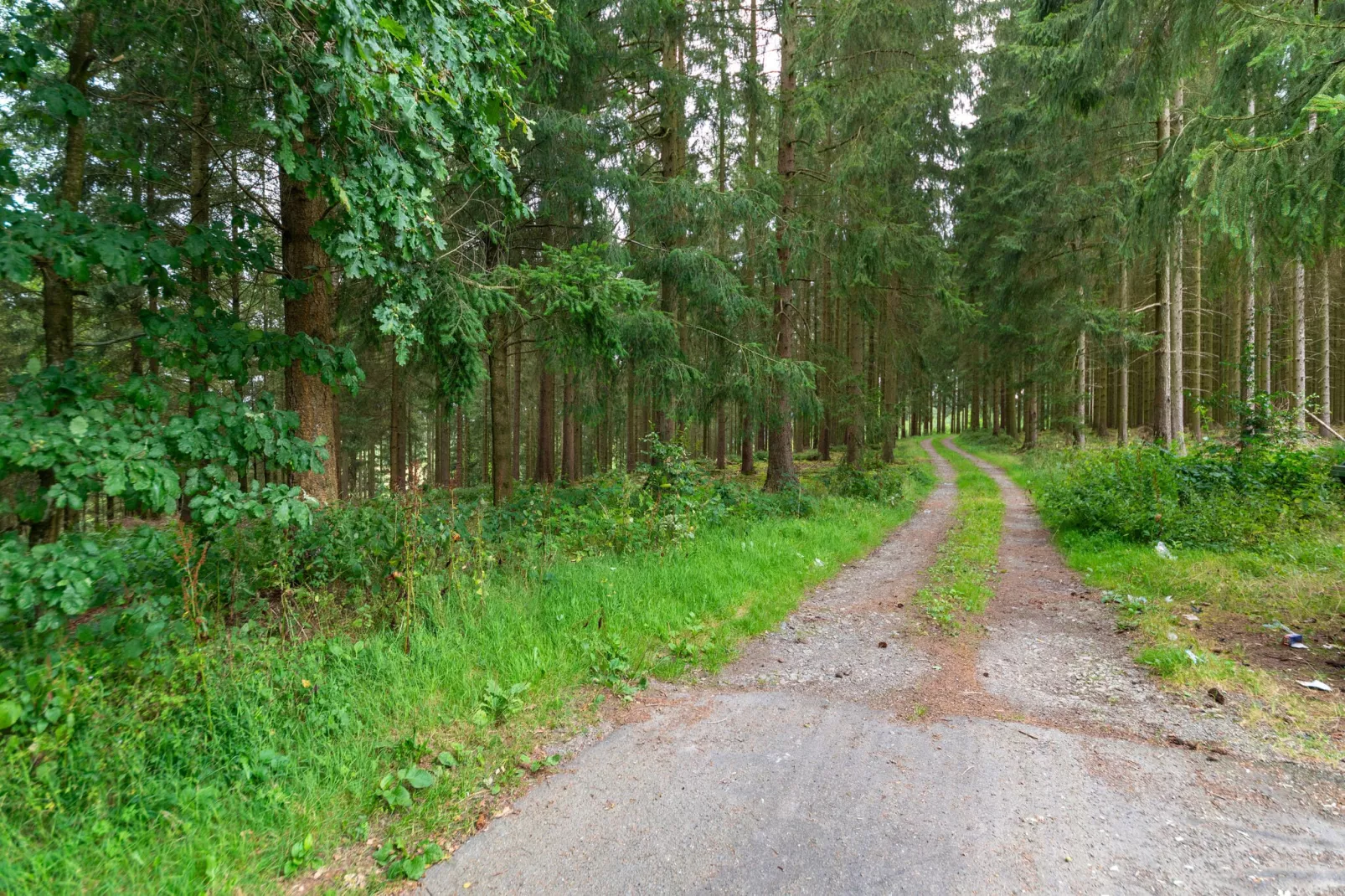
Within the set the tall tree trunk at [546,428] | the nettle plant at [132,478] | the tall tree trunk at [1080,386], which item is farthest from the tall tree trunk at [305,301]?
the tall tree trunk at [1080,386]

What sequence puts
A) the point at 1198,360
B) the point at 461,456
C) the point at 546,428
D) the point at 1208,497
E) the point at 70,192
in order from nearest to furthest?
1. the point at 70,192
2. the point at 1208,497
3. the point at 546,428
4. the point at 1198,360
5. the point at 461,456

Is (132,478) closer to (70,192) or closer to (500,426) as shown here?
(70,192)

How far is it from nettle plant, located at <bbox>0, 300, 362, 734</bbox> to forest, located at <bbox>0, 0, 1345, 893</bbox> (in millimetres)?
28

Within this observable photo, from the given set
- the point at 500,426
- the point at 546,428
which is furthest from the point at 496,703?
the point at 546,428

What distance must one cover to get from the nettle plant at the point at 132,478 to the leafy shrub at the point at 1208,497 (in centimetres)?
987

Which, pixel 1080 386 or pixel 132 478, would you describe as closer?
pixel 132 478

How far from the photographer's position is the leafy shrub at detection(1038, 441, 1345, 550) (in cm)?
723

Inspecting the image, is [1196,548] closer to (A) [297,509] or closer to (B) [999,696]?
(B) [999,696]

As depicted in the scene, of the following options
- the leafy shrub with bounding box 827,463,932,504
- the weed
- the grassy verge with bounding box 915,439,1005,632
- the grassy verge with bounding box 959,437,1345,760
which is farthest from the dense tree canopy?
the grassy verge with bounding box 915,439,1005,632

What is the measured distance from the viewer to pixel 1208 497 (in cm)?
816

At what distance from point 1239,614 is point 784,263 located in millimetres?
9151

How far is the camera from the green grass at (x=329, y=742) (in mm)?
2328

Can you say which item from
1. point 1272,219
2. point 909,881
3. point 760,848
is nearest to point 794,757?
point 760,848

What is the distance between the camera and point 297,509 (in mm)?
3900
